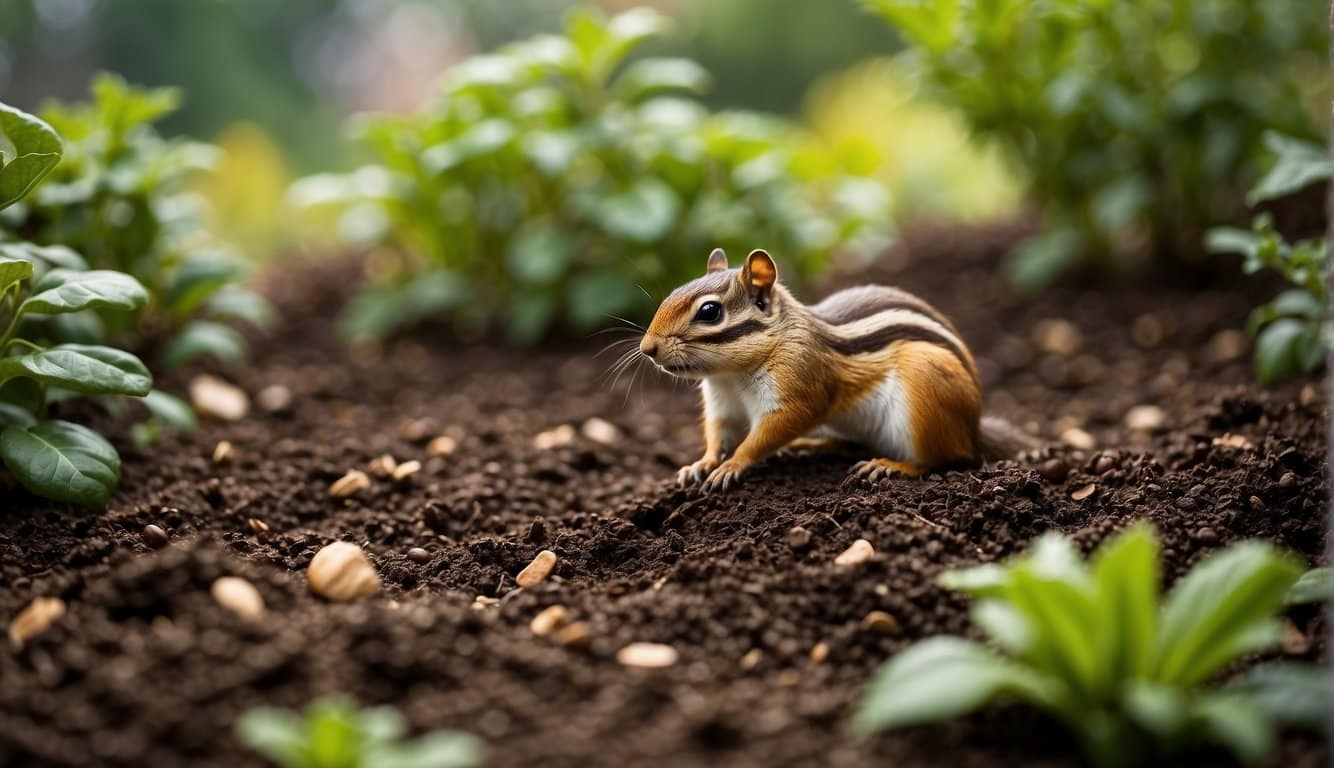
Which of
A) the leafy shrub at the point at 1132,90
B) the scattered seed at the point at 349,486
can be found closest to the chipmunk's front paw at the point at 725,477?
the scattered seed at the point at 349,486

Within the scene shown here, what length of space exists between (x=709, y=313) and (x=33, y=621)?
1.94 m

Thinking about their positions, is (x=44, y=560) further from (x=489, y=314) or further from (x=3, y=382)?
(x=489, y=314)

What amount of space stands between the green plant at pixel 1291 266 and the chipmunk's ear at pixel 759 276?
1540 mm

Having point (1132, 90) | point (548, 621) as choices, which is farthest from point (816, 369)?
point (1132, 90)

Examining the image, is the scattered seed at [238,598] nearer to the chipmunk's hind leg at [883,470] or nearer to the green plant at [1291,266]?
the chipmunk's hind leg at [883,470]

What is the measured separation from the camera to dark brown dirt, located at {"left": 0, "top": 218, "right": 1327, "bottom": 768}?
2.29 meters

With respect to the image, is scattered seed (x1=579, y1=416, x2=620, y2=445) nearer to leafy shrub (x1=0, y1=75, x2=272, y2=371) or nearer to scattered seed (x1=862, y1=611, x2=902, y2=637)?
leafy shrub (x1=0, y1=75, x2=272, y2=371)

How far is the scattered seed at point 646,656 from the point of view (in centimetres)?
255

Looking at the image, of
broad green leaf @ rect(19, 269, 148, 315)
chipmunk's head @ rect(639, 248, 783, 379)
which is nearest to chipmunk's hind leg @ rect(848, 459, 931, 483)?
chipmunk's head @ rect(639, 248, 783, 379)

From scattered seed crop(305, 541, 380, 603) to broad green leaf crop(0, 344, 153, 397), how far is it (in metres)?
0.75

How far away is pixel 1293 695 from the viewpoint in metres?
2.19

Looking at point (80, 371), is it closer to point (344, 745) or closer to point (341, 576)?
point (341, 576)

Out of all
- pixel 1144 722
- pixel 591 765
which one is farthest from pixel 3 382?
pixel 1144 722

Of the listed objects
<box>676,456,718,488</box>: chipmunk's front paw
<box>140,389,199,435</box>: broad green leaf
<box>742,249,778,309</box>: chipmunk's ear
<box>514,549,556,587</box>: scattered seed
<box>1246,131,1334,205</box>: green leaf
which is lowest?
<box>514,549,556,587</box>: scattered seed
